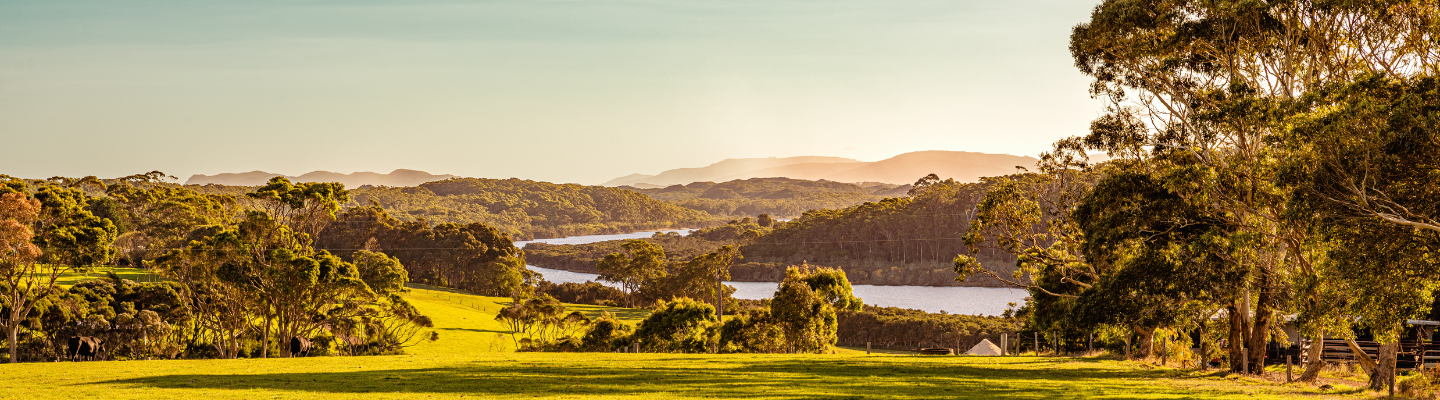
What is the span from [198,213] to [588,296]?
38.7 meters

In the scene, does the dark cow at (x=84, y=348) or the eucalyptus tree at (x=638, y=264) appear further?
the eucalyptus tree at (x=638, y=264)

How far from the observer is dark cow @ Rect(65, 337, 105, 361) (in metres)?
36.3

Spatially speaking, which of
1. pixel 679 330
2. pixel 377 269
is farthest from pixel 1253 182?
pixel 377 269

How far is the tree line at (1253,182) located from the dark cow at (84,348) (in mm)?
36063

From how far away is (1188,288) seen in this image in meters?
19.1

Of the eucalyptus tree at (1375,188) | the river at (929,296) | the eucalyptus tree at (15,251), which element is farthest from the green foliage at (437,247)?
the eucalyptus tree at (1375,188)

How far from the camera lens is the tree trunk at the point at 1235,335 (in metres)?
21.3

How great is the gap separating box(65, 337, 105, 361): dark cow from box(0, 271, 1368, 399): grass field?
13979mm

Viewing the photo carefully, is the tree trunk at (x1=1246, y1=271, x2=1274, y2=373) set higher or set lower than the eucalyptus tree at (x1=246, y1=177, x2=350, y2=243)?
lower

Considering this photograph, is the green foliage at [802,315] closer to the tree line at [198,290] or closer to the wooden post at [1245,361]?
the tree line at [198,290]

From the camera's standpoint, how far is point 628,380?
19906mm

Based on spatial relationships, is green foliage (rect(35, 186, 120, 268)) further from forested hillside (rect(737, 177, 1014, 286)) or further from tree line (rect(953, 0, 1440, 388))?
forested hillside (rect(737, 177, 1014, 286))

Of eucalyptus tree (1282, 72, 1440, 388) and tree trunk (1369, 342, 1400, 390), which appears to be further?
tree trunk (1369, 342, 1400, 390)

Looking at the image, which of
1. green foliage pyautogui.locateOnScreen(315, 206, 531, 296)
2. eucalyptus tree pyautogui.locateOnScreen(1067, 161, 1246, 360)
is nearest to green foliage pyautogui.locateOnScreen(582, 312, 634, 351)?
eucalyptus tree pyautogui.locateOnScreen(1067, 161, 1246, 360)
